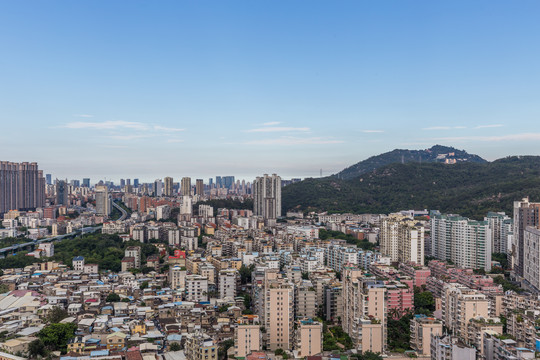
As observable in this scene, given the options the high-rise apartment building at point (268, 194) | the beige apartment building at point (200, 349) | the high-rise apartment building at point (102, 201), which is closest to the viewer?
the beige apartment building at point (200, 349)

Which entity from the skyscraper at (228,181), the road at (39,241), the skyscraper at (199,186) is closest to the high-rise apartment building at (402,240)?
the road at (39,241)

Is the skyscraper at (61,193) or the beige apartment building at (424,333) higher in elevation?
the skyscraper at (61,193)

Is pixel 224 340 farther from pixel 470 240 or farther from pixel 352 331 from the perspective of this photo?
pixel 470 240

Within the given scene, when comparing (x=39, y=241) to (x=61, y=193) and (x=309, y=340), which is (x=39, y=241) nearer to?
(x=61, y=193)

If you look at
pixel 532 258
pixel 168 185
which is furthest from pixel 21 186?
pixel 532 258

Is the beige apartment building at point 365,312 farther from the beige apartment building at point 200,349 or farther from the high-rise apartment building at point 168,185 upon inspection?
the high-rise apartment building at point 168,185
